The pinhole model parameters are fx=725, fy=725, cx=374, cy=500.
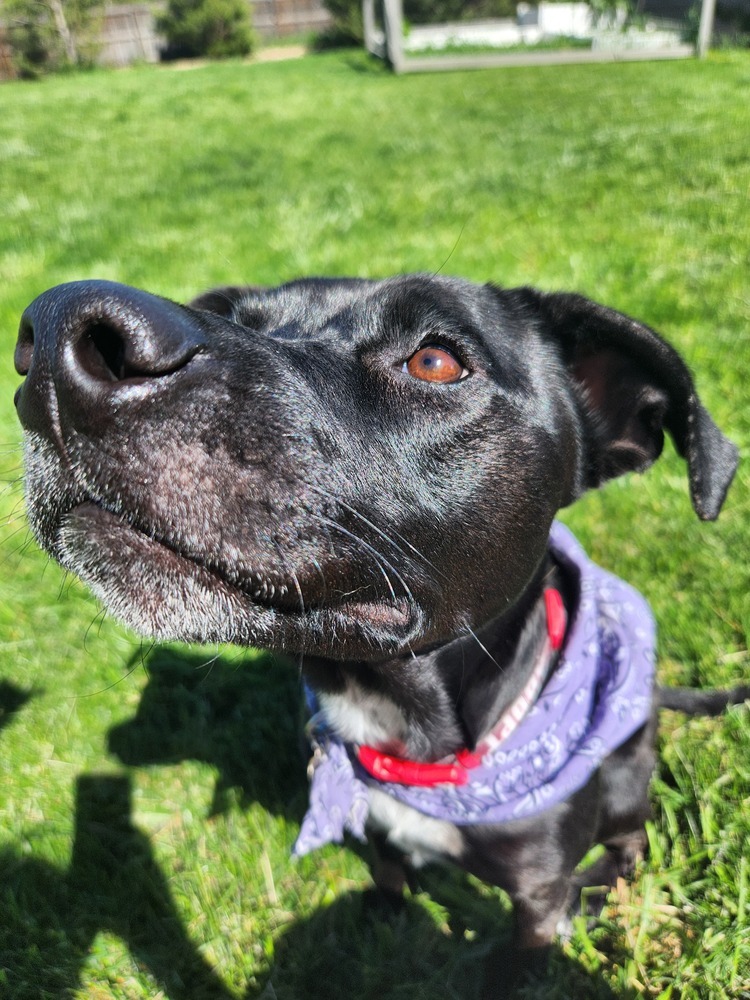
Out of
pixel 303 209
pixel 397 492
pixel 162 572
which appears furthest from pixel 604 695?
pixel 303 209

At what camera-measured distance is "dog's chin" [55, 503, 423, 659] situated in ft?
4.45

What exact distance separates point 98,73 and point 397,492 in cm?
2784

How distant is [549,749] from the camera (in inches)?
82.4

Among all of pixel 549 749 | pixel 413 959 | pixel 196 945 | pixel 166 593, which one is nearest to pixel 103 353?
pixel 166 593

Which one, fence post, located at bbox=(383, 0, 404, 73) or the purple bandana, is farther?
fence post, located at bbox=(383, 0, 404, 73)

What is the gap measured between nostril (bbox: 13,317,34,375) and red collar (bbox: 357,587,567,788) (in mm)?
1495

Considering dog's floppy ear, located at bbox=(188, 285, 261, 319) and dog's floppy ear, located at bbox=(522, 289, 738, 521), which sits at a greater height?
dog's floppy ear, located at bbox=(188, 285, 261, 319)

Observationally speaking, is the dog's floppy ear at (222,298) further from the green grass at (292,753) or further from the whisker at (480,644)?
the whisker at (480,644)

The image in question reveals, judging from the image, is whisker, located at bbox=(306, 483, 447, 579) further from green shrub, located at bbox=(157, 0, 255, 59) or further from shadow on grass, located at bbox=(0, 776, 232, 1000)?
green shrub, located at bbox=(157, 0, 255, 59)

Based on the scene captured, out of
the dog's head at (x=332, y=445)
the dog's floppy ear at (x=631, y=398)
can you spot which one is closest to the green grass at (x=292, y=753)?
the dog's head at (x=332, y=445)

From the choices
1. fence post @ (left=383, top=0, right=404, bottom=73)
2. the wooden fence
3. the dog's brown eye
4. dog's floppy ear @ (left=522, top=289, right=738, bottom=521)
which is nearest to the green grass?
the dog's brown eye

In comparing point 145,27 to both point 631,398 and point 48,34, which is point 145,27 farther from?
point 631,398

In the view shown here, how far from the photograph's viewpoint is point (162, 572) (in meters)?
1.37

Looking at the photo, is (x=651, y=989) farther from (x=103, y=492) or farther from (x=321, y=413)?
(x=103, y=492)
